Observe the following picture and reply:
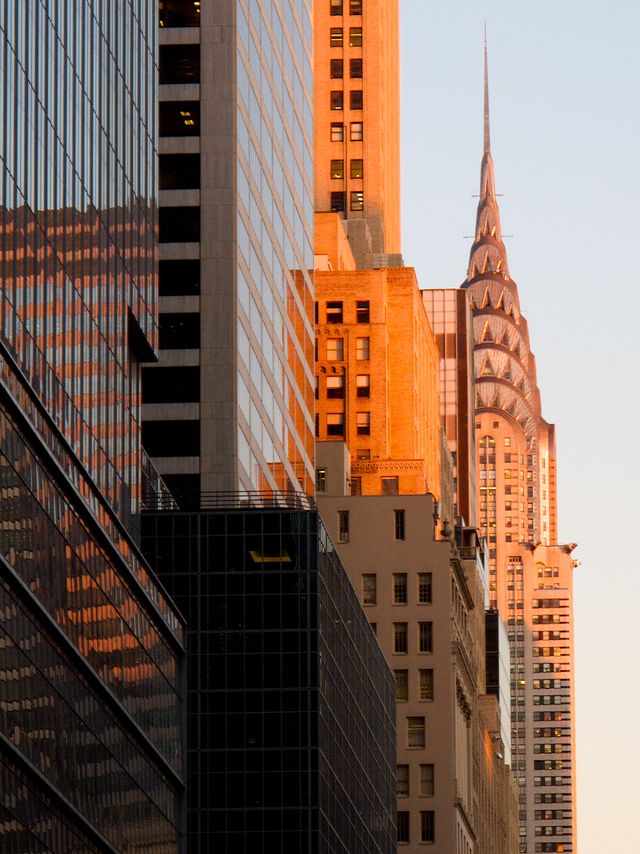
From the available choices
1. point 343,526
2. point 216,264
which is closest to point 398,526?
point 343,526

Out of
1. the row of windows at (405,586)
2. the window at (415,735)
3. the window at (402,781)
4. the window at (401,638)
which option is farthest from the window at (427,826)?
the row of windows at (405,586)

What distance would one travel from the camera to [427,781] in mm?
187375

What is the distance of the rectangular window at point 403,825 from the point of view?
184 metres

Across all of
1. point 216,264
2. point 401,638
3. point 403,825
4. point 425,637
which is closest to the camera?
point 216,264

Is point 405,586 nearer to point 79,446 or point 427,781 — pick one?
point 427,781

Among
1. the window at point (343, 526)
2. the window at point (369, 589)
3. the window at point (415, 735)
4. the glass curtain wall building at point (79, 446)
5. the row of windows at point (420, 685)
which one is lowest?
the glass curtain wall building at point (79, 446)

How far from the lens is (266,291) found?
447 ft

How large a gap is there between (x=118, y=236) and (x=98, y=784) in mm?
22685

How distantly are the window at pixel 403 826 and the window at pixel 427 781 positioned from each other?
2.38 metres

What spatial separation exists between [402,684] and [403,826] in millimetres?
11957

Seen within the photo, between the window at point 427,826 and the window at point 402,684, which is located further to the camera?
the window at point 402,684

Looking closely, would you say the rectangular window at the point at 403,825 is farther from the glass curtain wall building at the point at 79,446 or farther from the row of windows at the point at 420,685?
the glass curtain wall building at the point at 79,446

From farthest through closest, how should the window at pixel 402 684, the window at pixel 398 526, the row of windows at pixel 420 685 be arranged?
the window at pixel 398 526, the row of windows at pixel 420 685, the window at pixel 402 684

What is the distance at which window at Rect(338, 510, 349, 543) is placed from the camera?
623 ft
